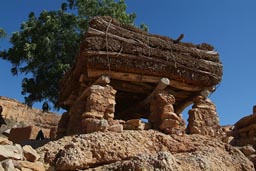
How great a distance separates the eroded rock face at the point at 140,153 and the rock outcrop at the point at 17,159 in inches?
12.1

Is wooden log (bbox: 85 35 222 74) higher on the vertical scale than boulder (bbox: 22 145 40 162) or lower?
higher

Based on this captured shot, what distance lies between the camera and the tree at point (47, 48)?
1309 cm

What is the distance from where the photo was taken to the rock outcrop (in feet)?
12.2

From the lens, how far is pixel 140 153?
16.4 feet

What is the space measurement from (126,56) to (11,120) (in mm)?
22374

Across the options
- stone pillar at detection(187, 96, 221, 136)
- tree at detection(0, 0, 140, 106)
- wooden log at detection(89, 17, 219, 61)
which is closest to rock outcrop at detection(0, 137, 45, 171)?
wooden log at detection(89, 17, 219, 61)

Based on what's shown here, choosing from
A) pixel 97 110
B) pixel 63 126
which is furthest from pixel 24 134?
pixel 97 110

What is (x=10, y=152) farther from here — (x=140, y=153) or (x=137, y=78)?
(x=137, y=78)

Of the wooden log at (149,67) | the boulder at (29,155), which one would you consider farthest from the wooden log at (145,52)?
the boulder at (29,155)

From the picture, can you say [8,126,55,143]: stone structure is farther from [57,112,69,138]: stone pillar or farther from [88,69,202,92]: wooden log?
[88,69,202,92]: wooden log

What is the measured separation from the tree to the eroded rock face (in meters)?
7.96

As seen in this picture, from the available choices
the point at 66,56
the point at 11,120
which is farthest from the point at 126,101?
the point at 11,120

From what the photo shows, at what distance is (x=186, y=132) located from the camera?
6.64m

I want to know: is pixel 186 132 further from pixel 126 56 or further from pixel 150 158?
pixel 150 158
